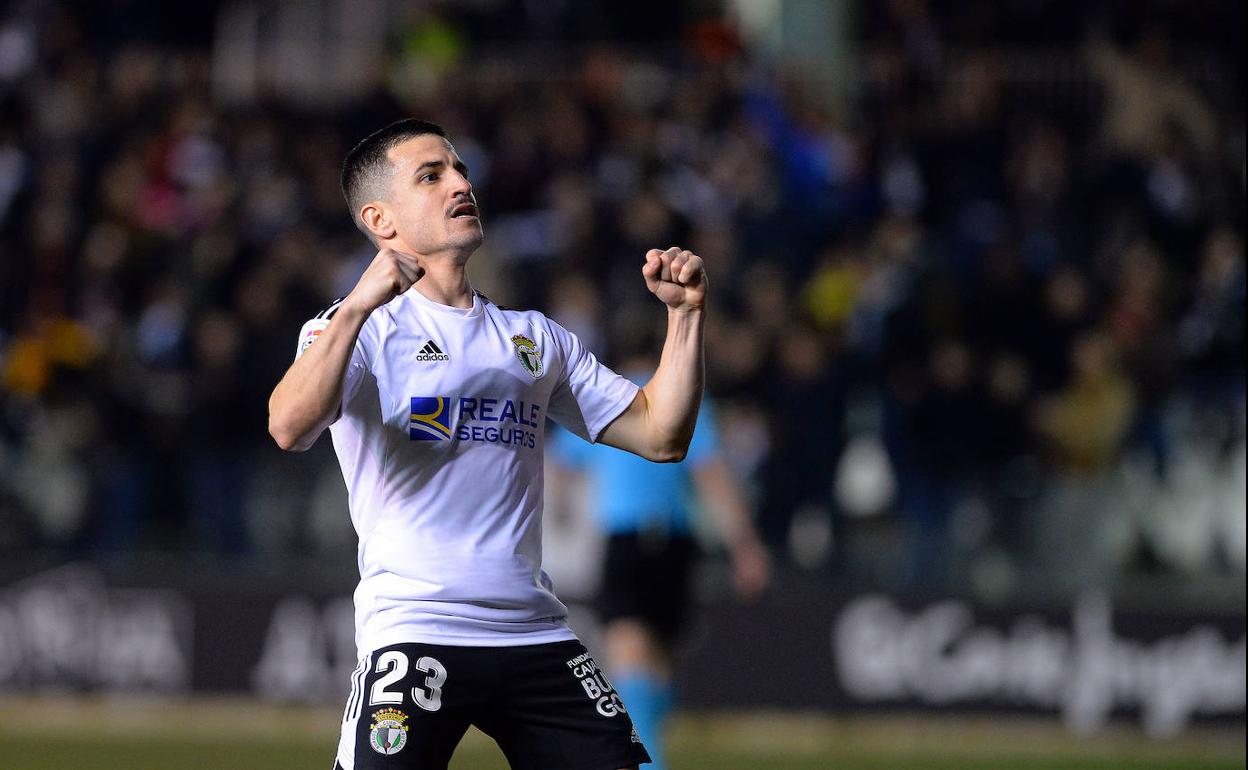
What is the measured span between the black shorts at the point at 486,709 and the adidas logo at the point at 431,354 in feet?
2.34

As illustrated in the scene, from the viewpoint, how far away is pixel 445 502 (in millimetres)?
4645

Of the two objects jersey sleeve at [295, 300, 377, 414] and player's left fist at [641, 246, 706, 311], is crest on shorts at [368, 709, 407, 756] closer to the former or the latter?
jersey sleeve at [295, 300, 377, 414]

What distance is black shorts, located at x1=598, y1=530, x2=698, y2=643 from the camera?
357 inches

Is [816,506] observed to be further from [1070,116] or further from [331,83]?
[331,83]

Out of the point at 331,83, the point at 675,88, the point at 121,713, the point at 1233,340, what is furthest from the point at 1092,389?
the point at 331,83

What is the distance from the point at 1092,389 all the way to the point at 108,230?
7588 millimetres

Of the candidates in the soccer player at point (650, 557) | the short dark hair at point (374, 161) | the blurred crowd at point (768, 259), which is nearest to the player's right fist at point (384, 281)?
the short dark hair at point (374, 161)

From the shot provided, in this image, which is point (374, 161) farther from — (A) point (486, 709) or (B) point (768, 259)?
(B) point (768, 259)

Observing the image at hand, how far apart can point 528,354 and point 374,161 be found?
663 mm

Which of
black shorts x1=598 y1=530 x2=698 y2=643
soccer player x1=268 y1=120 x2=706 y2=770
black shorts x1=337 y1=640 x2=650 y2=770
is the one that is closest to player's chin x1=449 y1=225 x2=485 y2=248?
soccer player x1=268 y1=120 x2=706 y2=770

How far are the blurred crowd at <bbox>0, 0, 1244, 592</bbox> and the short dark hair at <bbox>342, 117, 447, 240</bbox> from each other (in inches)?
176

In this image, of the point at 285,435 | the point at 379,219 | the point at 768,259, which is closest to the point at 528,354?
the point at 379,219

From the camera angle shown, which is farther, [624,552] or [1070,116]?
[1070,116]

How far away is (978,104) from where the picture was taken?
15258 mm
